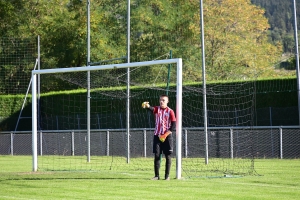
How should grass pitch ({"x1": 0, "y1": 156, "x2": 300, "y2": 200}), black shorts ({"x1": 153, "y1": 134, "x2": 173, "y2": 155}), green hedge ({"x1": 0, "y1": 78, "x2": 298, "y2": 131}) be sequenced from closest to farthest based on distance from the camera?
grass pitch ({"x1": 0, "y1": 156, "x2": 300, "y2": 200}) < black shorts ({"x1": 153, "y1": 134, "x2": 173, "y2": 155}) < green hedge ({"x1": 0, "y1": 78, "x2": 298, "y2": 131})

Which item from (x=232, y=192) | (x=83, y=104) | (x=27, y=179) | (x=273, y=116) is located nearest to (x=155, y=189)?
(x=232, y=192)

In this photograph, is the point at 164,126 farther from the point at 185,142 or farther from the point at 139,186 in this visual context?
the point at 185,142

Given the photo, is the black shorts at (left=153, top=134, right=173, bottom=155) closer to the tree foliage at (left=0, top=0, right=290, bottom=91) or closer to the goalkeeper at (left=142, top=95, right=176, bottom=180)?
the goalkeeper at (left=142, top=95, right=176, bottom=180)

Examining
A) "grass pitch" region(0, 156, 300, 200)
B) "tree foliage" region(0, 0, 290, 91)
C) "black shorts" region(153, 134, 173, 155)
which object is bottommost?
"grass pitch" region(0, 156, 300, 200)

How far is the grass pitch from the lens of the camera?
37.8ft

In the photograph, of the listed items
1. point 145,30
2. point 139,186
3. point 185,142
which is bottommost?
point 139,186

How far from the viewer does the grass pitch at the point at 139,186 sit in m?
11.5

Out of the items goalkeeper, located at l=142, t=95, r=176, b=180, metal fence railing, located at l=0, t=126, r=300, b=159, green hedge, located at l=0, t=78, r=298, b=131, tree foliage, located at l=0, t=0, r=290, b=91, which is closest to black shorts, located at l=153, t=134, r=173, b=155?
goalkeeper, located at l=142, t=95, r=176, b=180

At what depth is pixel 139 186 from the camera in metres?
13.3

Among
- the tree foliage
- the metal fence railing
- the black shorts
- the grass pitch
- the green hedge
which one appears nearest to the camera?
the grass pitch

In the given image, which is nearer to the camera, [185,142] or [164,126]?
[164,126]

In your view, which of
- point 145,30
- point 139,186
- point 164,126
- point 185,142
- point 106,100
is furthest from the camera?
point 145,30

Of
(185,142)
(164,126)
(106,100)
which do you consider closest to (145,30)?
(106,100)

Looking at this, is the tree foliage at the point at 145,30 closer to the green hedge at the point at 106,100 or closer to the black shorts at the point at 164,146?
the green hedge at the point at 106,100
